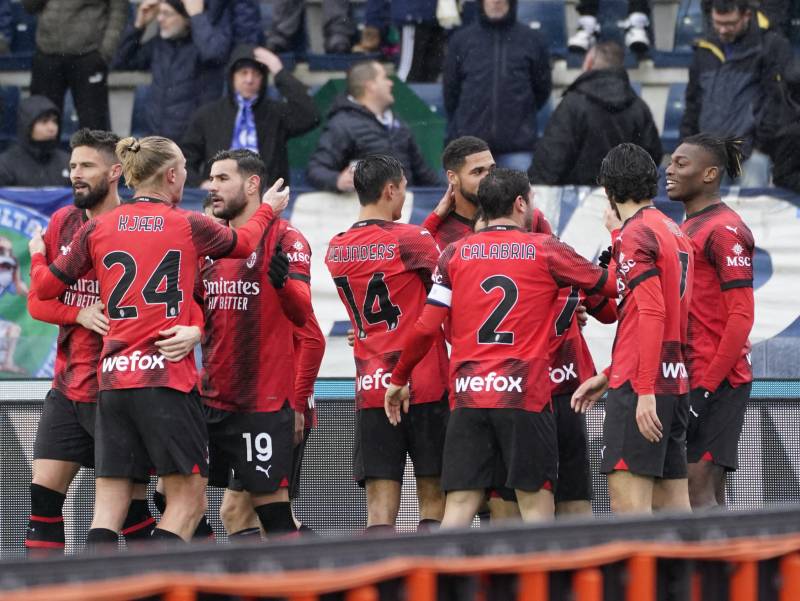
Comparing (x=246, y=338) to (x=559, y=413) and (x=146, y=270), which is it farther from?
(x=559, y=413)

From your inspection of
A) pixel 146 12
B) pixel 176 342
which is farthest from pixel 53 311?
pixel 146 12

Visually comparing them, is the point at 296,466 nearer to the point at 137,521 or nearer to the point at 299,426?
the point at 299,426

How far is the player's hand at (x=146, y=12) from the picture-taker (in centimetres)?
1206

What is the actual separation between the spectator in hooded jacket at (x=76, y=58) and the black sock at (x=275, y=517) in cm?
562

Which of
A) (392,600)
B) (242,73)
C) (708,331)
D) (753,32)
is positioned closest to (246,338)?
(708,331)

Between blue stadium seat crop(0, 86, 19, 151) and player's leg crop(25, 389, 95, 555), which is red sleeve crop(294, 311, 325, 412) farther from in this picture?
blue stadium seat crop(0, 86, 19, 151)

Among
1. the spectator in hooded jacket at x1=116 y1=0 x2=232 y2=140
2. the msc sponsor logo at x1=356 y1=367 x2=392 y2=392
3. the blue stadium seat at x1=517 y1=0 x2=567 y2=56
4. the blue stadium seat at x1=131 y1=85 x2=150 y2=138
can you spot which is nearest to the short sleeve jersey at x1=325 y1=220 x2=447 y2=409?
the msc sponsor logo at x1=356 y1=367 x2=392 y2=392

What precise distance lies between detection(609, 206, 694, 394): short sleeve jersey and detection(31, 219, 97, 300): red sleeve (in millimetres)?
2348

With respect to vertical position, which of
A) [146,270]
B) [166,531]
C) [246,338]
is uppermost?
[146,270]

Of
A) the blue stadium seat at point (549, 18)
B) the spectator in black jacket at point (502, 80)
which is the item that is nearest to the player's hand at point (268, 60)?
the spectator in black jacket at point (502, 80)

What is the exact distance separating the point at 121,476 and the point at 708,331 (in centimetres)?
280

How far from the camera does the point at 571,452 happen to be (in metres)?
6.84

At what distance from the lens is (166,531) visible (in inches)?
247

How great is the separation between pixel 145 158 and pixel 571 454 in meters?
2.42
